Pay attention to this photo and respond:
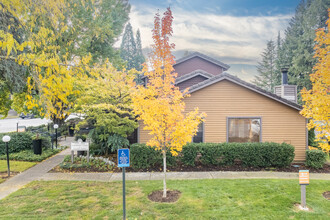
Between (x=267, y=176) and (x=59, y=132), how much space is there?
55.7 feet

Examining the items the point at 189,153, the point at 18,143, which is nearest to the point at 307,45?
the point at 189,153

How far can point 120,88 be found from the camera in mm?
10398

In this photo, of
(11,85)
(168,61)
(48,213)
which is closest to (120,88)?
(168,61)

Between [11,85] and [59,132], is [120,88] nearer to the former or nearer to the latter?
[11,85]

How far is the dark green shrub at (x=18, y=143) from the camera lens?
468 inches

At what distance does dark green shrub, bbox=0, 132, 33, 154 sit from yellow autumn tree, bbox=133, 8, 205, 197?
9270mm

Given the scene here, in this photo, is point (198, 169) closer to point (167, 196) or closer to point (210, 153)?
point (210, 153)

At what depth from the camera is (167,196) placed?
6297 millimetres

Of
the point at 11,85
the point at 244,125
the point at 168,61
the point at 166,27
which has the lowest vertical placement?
the point at 244,125

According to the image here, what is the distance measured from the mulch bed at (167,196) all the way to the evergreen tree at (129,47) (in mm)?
51946

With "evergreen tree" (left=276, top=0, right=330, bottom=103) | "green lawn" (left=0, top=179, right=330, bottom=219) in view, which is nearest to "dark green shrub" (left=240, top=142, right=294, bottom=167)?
"green lawn" (left=0, top=179, right=330, bottom=219)

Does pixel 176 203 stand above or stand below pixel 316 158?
below

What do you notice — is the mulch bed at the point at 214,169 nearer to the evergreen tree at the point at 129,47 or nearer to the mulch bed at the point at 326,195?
the mulch bed at the point at 326,195

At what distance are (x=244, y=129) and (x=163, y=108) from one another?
642cm
